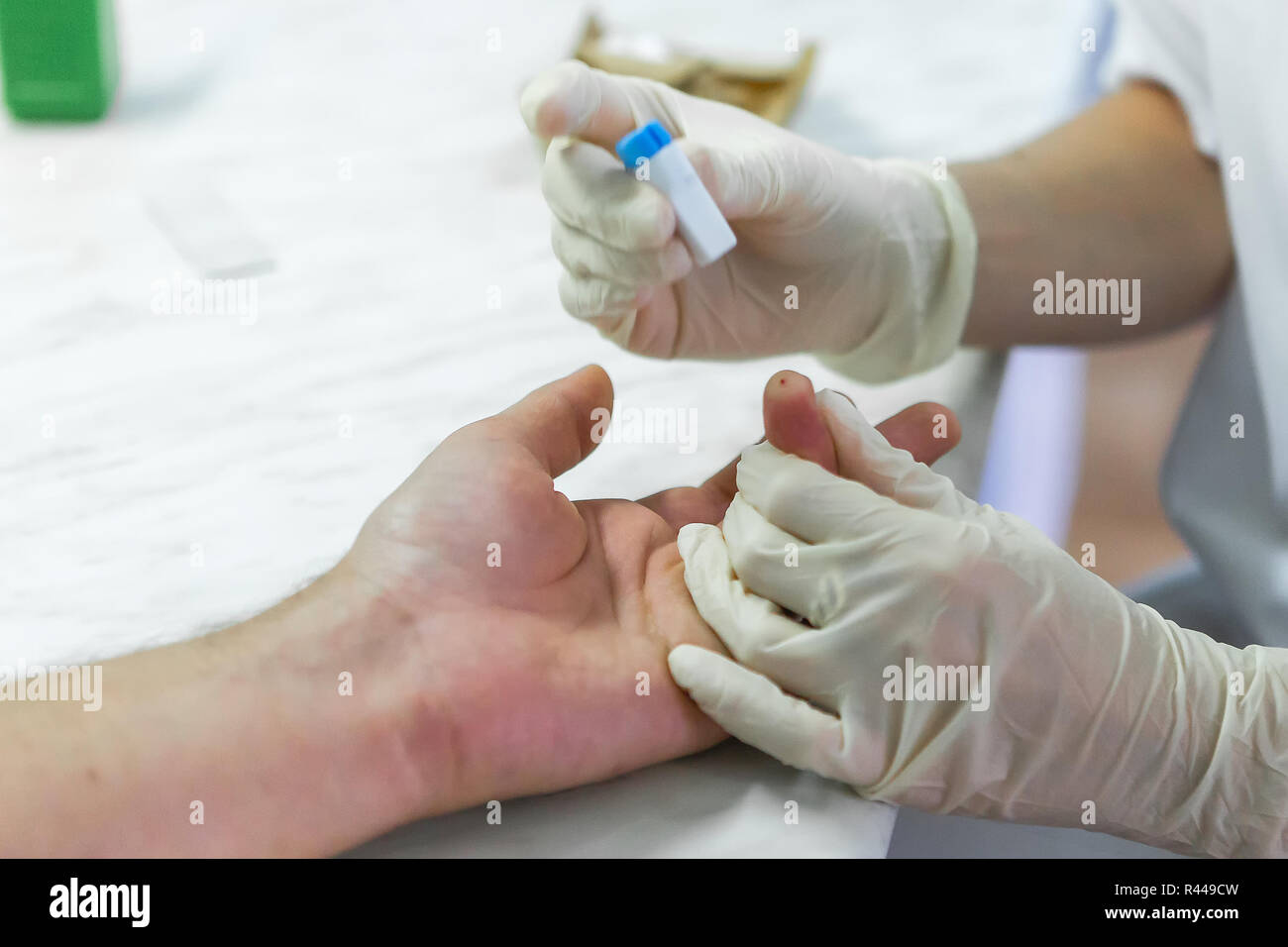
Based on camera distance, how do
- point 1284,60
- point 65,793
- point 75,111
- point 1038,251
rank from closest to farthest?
1. point 65,793
2. point 1284,60
3. point 1038,251
4. point 75,111

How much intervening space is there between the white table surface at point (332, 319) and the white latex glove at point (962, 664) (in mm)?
56

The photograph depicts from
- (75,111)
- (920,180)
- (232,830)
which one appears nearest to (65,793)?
(232,830)

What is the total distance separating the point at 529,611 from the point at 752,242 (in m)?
0.40

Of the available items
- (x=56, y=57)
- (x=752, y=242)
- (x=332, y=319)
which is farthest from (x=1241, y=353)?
(x=56, y=57)

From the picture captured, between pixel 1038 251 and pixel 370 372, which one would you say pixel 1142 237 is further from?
pixel 370 372

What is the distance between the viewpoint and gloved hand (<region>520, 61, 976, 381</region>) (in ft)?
2.37

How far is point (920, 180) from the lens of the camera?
99 cm

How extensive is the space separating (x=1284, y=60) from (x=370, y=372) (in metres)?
0.85

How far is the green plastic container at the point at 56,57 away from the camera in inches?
46.5

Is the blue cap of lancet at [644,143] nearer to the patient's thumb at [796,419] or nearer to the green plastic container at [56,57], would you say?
the patient's thumb at [796,419]

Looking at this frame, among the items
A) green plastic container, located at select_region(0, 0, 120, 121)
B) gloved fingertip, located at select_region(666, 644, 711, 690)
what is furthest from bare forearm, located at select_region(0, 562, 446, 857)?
green plastic container, located at select_region(0, 0, 120, 121)

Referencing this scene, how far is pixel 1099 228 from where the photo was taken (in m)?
1.07

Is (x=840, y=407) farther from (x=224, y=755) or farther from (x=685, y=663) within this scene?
(x=224, y=755)

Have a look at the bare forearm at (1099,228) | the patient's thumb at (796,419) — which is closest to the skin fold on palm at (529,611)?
the patient's thumb at (796,419)
